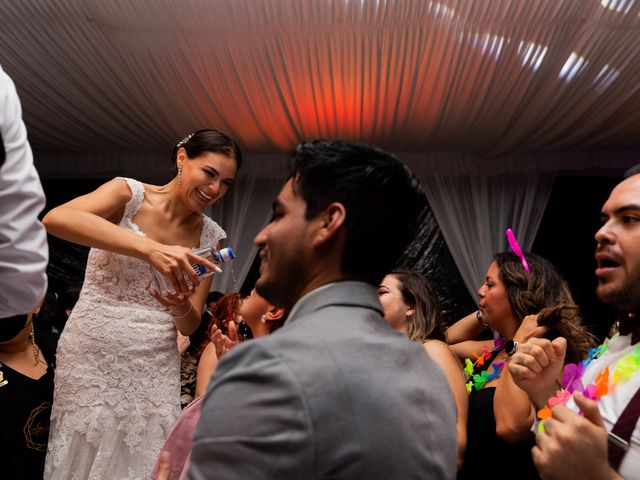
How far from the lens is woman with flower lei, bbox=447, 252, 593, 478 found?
7.30 ft

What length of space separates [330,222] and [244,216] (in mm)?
5121

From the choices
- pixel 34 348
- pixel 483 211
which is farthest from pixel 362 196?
pixel 483 211

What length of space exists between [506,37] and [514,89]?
0.71 metres

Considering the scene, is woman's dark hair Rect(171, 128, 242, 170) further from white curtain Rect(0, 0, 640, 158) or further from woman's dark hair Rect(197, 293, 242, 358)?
white curtain Rect(0, 0, 640, 158)

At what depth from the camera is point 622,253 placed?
4.66 feet

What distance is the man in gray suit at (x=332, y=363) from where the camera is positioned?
95 centimetres

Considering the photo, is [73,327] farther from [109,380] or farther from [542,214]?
[542,214]

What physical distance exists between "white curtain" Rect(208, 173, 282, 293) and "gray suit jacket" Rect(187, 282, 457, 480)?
5171 mm

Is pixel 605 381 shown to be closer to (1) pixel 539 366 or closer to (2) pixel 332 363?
(1) pixel 539 366

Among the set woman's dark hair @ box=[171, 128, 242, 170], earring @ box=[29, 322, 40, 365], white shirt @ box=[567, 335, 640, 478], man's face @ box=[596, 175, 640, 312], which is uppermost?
man's face @ box=[596, 175, 640, 312]

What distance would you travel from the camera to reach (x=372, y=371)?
103 centimetres

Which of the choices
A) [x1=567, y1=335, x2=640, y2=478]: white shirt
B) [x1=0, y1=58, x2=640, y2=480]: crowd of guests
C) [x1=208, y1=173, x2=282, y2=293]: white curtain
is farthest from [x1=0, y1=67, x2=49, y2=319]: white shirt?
[x1=208, y1=173, x2=282, y2=293]: white curtain

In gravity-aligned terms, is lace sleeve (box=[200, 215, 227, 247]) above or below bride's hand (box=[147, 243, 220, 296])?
below

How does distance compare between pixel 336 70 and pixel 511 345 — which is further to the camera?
pixel 336 70
